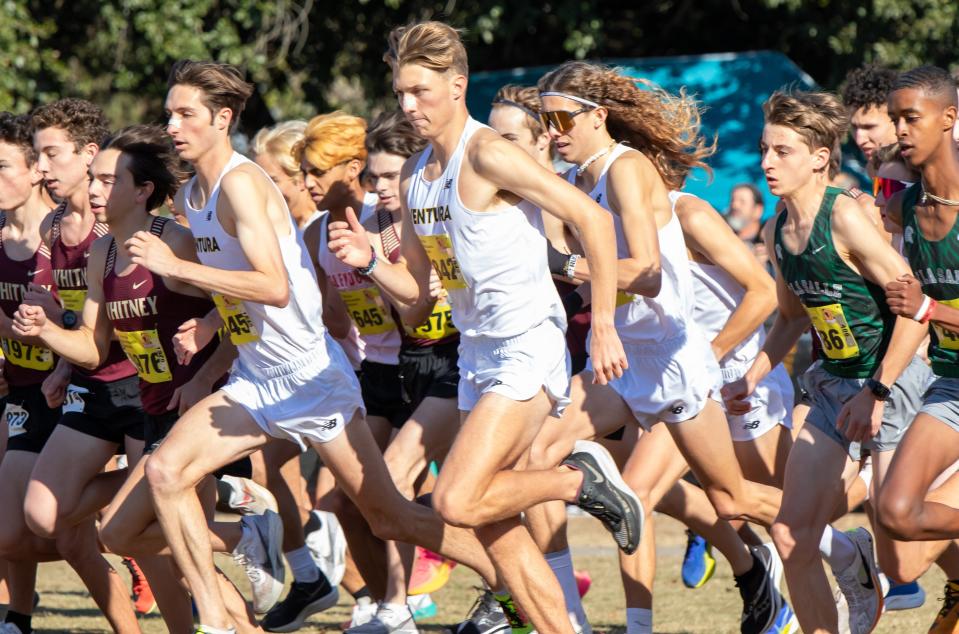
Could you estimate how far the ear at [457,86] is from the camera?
200 inches

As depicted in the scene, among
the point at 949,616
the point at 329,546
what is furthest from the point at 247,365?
the point at 949,616

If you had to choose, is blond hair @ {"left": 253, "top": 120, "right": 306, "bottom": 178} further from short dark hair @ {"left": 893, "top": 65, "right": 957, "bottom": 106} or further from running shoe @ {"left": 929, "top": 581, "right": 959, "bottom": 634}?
running shoe @ {"left": 929, "top": 581, "right": 959, "bottom": 634}

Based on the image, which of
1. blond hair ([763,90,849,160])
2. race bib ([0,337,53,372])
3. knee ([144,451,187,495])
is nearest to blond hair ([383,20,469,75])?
blond hair ([763,90,849,160])

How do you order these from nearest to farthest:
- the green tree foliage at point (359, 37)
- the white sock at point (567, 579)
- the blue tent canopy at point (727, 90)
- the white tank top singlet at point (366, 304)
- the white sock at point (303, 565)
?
the white sock at point (567, 579) < the white tank top singlet at point (366, 304) < the white sock at point (303, 565) < the blue tent canopy at point (727, 90) < the green tree foliage at point (359, 37)

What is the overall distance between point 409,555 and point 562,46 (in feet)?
34.0

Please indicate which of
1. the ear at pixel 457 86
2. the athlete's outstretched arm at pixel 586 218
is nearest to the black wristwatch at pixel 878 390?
the athlete's outstretched arm at pixel 586 218

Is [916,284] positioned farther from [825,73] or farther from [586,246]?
[825,73]

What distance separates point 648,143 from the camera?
19.7 feet

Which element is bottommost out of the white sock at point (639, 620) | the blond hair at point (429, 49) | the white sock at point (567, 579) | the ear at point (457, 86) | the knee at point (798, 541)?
the white sock at point (639, 620)

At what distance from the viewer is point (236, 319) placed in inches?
213

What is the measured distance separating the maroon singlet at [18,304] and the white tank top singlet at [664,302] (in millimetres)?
2594

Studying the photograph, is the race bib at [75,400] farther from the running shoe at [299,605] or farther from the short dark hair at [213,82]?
the running shoe at [299,605]

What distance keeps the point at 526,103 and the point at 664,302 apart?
5.02 feet

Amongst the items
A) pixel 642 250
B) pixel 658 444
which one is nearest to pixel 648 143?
pixel 642 250
